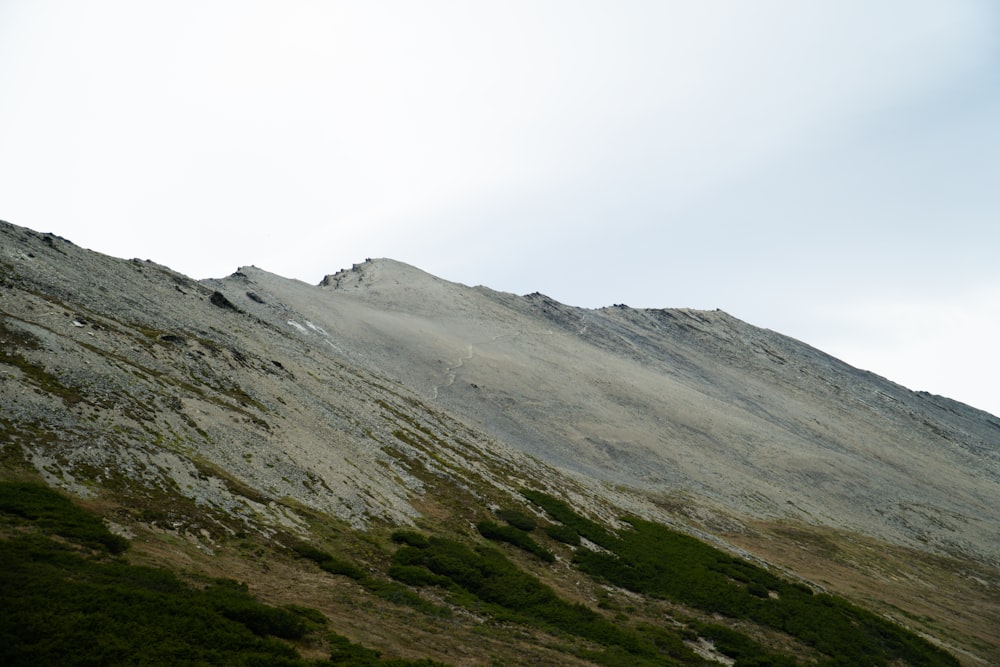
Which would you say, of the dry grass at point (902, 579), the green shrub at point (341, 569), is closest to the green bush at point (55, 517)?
the green shrub at point (341, 569)

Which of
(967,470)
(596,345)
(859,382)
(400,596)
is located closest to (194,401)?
(400,596)

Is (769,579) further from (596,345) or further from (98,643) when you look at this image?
(596,345)

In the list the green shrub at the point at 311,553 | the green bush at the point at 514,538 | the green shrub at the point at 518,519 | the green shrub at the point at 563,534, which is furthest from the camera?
the green shrub at the point at 563,534

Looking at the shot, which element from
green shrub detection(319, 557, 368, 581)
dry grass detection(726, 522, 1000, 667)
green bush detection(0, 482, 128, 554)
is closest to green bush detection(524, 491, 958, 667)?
dry grass detection(726, 522, 1000, 667)

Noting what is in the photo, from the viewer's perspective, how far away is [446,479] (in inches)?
1647

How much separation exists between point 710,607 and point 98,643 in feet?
103

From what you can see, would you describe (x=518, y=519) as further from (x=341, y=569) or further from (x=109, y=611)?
(x=109, y=611)

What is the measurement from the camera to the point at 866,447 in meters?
107

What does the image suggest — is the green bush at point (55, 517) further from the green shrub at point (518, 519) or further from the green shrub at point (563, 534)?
the green shrub at point (563, 534)

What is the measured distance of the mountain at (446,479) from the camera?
24016 mm

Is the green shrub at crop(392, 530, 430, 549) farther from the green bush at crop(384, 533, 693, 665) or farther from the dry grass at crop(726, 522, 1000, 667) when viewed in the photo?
the dry grass at crop(726, 522, 1000, 667)

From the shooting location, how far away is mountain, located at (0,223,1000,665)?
24016mm

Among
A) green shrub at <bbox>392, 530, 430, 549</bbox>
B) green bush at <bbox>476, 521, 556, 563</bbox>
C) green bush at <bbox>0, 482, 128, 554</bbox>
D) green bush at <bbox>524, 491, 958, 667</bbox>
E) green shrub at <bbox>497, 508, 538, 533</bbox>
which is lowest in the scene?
green bush at <bbox>0, 482, 128, 554</bbox>

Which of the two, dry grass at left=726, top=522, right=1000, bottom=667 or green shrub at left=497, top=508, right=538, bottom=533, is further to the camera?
dry grass at left=726, top=522, right=1000, bottom=667
